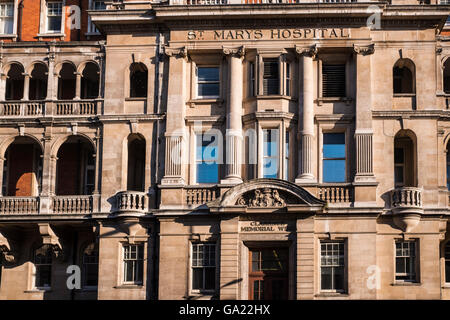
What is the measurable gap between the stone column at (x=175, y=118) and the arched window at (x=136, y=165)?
2.54 m

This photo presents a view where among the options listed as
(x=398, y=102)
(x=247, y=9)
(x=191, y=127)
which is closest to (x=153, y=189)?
(x=191, y=127)

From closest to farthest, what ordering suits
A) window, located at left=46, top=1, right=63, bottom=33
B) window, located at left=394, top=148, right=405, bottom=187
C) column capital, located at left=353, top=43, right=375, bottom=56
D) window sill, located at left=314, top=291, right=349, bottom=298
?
window sill, located at left=314, top=291, right=349, bottom=298, column capital, located at left=353, top=43, right=375, bottom=56, window, located at left=394, top=148, right=405, bottom=187, window, located at left=46, top=1, right=63, bottom=33

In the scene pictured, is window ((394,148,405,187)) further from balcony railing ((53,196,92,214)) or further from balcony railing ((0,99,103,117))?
balcony railing ((53,196,92,214))

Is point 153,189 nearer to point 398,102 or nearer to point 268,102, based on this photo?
point 268,102

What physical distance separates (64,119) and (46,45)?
389cm

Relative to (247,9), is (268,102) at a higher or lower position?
lower

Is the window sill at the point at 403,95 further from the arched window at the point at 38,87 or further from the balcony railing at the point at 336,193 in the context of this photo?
the arched window at the point at 38,87

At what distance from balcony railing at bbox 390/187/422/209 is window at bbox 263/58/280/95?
289 inches

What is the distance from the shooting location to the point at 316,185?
4153cm

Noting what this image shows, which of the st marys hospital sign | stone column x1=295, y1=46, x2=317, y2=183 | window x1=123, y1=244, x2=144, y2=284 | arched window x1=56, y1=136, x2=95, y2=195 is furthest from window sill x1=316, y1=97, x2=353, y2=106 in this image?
arched window x1=56, y1=136, x2=95, y2=195

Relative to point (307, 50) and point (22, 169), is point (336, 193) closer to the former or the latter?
point (307, 50)

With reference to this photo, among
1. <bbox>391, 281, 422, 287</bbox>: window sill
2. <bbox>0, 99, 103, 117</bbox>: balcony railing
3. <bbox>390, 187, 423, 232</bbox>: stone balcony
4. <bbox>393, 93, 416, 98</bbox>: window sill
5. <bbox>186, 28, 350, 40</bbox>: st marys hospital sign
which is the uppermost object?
<bbox>186, 28, 350, 40</bbox>: st marys hospital sign

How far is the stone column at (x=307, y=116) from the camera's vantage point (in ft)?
137

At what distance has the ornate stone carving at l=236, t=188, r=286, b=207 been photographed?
41000 mm
